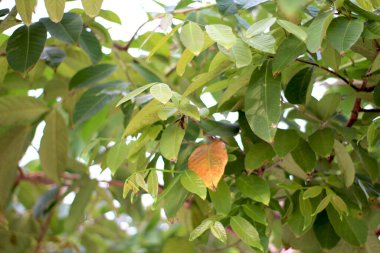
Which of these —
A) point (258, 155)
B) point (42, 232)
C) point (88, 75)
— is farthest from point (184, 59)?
point (42, 232)

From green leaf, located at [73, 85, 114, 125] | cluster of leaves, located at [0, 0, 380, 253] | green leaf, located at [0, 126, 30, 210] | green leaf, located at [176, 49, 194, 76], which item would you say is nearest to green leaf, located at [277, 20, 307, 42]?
cluster of leaves, located at [0, 0, 380, 253]

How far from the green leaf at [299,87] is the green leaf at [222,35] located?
16 centimetres

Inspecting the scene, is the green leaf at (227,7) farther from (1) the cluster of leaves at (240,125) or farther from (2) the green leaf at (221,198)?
(2) the green leaf at (221,198)

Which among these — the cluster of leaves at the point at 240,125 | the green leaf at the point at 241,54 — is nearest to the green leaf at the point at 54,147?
the cluster of leaves at the point at 240,125

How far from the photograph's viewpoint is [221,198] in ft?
2.06

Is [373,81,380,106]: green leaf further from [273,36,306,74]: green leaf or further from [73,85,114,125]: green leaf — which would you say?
[73,85,114,125]: green leaf

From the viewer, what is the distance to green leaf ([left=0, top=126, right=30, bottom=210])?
937mm

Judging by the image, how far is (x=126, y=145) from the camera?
2.30ft

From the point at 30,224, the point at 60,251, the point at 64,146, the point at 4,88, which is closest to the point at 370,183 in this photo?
the point at 64,146

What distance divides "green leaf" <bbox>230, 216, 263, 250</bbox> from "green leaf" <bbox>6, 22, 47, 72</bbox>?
314mm

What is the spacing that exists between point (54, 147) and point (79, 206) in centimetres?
11

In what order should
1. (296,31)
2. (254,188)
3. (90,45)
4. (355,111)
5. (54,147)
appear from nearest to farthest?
(296,31), (254,188), (355,111), (90,45), (54,147)

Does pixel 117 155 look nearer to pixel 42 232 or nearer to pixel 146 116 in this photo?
pixel 146 116

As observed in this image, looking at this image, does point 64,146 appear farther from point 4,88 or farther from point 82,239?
point 82,239
